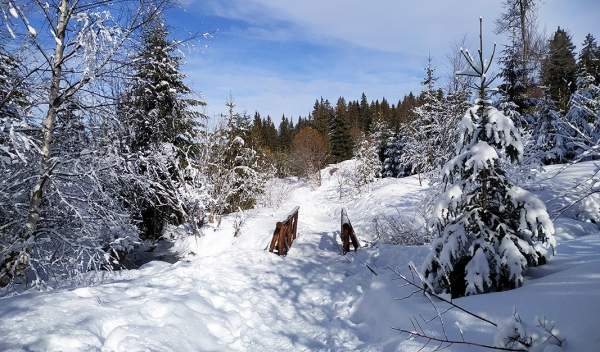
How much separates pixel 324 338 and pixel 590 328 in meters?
3.14

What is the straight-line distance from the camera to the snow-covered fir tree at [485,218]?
177 inches

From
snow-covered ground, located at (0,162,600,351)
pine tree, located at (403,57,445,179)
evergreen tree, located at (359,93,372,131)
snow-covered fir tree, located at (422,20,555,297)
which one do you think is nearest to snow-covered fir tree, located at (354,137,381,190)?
pine tree, located at (403,57,445,179)

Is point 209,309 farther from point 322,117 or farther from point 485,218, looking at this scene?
point 322,117

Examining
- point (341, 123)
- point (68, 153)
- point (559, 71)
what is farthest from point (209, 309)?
point (341, 123)

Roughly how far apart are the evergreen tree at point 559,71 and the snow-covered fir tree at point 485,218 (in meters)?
9.75

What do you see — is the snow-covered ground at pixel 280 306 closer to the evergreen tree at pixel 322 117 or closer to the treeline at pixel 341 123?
the treeline at pixel 341 123

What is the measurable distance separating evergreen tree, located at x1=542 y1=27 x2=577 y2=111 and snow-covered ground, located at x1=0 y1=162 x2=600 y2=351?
1061 cm

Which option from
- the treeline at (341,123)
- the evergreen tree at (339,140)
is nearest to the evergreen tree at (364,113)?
the treeline at (341,123)

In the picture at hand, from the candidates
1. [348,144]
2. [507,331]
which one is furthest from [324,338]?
[348,144]

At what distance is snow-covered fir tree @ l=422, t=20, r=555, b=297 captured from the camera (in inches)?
177

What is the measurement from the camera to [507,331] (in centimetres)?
288

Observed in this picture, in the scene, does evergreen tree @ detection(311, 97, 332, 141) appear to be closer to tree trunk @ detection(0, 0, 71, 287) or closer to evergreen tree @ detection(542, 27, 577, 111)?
evergreen tree @ detection(542, 27, 577, 111)

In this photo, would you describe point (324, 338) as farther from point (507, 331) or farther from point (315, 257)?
point (315, 257)

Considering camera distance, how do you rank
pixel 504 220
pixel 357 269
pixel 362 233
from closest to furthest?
pixel 504 220
pixel 357 269
pixel 362 233
